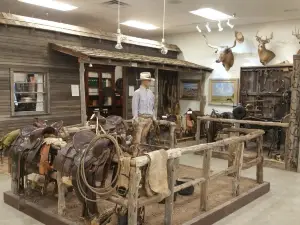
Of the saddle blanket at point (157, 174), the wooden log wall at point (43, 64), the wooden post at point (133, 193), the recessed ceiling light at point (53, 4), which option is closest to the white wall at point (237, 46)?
the wooden log wall at point (43, 64)

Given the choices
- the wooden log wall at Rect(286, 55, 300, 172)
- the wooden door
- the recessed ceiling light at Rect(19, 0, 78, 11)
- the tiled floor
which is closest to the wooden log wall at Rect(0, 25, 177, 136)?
the recessed ceiling light at Rect(19, 0, 78, 11)

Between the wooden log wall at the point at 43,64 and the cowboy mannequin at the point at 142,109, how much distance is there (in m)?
2.92

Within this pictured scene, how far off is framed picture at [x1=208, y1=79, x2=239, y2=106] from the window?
568 cm

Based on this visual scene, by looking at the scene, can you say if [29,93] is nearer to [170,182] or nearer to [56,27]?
[56,27]

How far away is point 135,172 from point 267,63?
7.78m

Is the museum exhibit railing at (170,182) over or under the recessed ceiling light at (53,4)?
under

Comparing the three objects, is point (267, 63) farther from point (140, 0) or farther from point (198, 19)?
point (140, 0)

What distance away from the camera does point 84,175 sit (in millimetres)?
3143

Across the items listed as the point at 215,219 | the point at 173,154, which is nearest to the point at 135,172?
the point at 173,154

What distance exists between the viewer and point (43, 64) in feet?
25.4

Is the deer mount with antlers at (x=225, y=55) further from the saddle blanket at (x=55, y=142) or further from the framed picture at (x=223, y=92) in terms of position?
the saddle blanket at (x=55, y=142)

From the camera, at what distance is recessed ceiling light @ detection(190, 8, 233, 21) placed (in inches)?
321

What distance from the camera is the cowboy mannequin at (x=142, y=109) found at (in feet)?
19.9

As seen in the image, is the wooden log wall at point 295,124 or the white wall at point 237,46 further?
the white wall at point 237,46
